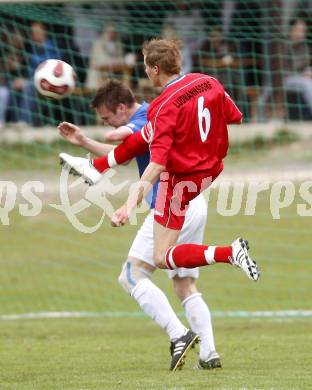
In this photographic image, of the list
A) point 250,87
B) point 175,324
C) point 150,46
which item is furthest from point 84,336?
point 250,87

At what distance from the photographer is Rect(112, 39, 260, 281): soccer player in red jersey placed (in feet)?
25.7

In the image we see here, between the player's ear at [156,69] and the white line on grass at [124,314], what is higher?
the player's ear at [156,69]

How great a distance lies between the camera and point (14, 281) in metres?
14.5

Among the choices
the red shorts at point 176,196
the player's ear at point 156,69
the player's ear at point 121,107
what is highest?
the player's ear at point 156,69

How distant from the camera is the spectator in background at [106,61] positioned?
1505cm

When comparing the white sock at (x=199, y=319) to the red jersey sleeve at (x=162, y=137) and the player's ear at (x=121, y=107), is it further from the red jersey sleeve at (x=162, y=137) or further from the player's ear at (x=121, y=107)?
the player's ear at (x=121, y=107)

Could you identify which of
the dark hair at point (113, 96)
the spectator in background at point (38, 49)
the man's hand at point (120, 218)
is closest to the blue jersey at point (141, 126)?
the dark hair at point (113, 96)

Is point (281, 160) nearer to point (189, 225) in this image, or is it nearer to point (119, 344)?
point (119, 344)

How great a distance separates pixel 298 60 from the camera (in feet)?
45.8

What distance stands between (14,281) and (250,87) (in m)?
3.94

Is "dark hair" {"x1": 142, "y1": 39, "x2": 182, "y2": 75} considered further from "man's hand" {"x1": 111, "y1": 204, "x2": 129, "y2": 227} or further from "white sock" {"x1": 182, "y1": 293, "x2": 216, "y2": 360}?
"white sock" {"x1": 182, "y1": 293, "x2": 216, "y2": 360}

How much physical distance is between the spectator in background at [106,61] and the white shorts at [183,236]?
21.4 ft

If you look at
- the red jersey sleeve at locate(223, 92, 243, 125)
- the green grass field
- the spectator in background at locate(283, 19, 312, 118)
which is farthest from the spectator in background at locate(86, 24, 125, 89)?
the red jersey sleeve at locate(223, 92, 243, 125)

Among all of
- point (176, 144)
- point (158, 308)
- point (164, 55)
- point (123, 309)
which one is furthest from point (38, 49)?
point (158, 308)
